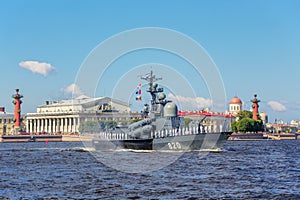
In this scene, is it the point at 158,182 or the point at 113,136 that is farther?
the point at 113,136

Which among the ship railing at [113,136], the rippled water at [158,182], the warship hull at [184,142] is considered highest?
the ship railing at [113,136]

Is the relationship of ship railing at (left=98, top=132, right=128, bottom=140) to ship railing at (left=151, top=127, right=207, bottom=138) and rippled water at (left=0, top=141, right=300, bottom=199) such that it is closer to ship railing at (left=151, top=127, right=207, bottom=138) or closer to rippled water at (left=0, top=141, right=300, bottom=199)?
ship railing at (left=151, top=127, right=207, bottom=138)

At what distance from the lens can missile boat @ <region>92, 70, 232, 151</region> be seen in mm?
80438

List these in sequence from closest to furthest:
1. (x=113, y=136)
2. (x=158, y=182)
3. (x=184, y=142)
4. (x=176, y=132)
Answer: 1. (x=158, y=182)
2. (x=184, y=142)
3. (x=176, y=132)
4. (x=113, y=136)

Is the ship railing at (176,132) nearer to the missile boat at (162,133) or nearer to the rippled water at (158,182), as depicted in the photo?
the missile boat at (162,133)

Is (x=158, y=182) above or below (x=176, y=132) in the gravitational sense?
below

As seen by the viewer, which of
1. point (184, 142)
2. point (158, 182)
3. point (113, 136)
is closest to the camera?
point (158, 182)

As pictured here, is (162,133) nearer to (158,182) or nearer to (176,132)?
(176,132)

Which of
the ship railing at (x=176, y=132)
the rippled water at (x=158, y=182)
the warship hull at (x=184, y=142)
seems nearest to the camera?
the rippled water at (x=158, y=182)

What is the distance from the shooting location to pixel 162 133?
273 feet

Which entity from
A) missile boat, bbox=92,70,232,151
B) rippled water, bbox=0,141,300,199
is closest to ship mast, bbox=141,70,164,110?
missile boat, bbox=92,70,232,151

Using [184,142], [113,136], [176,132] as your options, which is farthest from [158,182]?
[113,136]

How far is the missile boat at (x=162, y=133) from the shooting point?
80438 mm

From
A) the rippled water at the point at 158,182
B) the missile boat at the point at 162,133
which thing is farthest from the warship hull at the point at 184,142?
the rippled water at the point at 158,182
